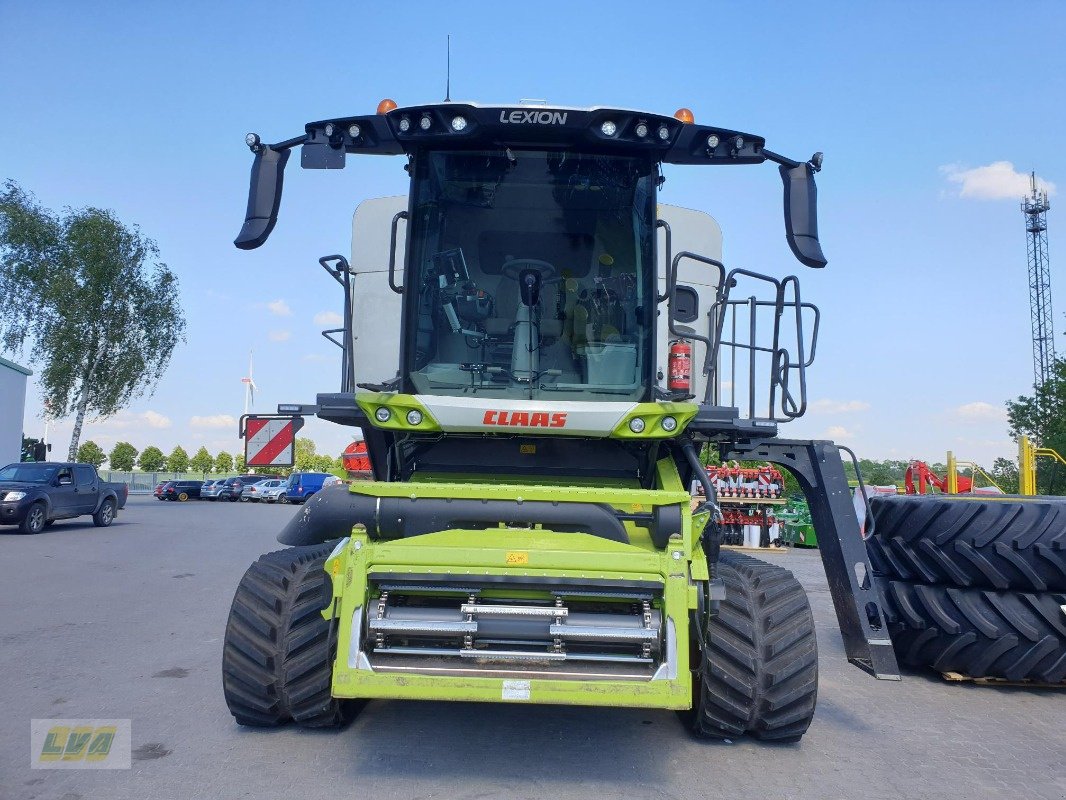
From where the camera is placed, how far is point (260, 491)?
4912cm

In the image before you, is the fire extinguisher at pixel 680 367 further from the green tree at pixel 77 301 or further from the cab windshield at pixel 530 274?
the green tree at pixel 77 301

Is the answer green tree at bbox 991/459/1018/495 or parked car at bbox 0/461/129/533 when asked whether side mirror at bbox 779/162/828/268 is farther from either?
green tree at bbox 991/459/1018/495

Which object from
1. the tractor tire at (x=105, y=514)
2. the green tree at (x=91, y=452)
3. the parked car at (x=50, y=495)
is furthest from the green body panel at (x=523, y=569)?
the green tree at (x=91, y=452)

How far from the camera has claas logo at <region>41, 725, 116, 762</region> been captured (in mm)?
4578

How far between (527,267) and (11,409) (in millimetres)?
35767

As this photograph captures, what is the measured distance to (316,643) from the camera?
4773mm

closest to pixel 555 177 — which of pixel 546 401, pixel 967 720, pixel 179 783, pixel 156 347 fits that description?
pixel 546 401

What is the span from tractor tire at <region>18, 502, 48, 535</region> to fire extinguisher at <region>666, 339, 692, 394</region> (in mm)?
18633

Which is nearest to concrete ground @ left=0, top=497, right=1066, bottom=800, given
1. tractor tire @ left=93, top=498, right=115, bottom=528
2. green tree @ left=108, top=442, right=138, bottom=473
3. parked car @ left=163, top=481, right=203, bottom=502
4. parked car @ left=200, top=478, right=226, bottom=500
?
tractor tire @ left=93, top=498, right=115, bottom=528

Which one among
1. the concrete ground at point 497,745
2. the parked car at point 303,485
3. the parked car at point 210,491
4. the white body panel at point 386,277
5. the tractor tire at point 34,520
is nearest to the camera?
the concrete ground at point 497,745

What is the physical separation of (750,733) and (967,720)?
6.06ft

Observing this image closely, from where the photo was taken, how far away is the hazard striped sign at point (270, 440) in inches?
232

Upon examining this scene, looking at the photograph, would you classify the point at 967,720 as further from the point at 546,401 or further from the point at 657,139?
the point at 657,139

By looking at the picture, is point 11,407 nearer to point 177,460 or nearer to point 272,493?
point 272,493
